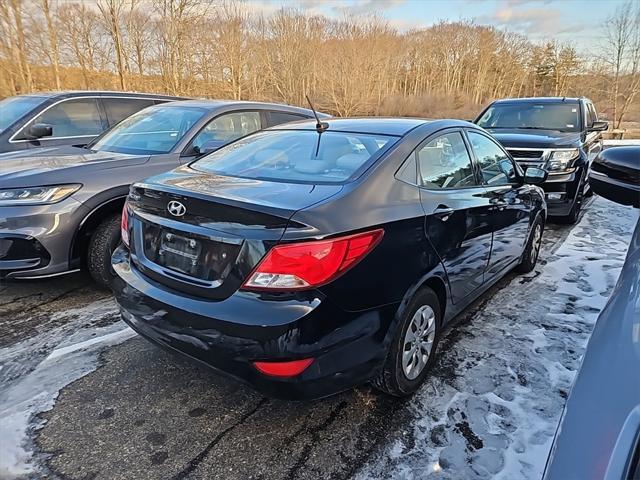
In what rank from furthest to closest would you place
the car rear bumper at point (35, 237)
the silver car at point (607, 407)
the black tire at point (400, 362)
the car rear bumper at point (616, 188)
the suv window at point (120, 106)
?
the suv window at point (120, 106) < the car rear bumper at point (35, 237) < the black tire at point (400, 362) < the car rear bumper at point (616, 188) < the silver car at point (607, 407)

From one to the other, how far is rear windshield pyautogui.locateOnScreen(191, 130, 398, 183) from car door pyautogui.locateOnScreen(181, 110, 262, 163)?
42.2 inches

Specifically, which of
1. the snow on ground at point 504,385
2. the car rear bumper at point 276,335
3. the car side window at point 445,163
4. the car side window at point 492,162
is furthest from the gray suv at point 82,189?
the snow on ground at point 504,385

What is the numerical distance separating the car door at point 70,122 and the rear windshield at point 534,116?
6195 millimetres

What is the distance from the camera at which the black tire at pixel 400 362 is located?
224 cm

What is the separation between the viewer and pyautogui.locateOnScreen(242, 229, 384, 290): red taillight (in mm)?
1830

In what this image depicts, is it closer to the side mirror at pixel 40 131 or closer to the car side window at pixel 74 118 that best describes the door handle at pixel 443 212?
the side mirror at pixel 40 131

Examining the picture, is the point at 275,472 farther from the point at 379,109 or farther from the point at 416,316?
the point at 379,109

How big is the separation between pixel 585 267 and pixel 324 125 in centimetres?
335

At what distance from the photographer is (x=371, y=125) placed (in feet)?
9.77

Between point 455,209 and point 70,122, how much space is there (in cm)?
511

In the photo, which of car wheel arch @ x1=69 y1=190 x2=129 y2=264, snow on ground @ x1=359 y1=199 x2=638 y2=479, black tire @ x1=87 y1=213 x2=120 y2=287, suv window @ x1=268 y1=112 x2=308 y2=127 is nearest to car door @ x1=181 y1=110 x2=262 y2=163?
suv window @ x1=268 y1=112 x2=308 y2=127

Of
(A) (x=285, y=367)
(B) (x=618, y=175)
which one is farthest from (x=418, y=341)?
(B) (x=618, y=175)

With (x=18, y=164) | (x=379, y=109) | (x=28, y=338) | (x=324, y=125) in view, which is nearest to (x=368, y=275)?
(x=324, y=125)

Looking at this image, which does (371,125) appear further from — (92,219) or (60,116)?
(60,116)
